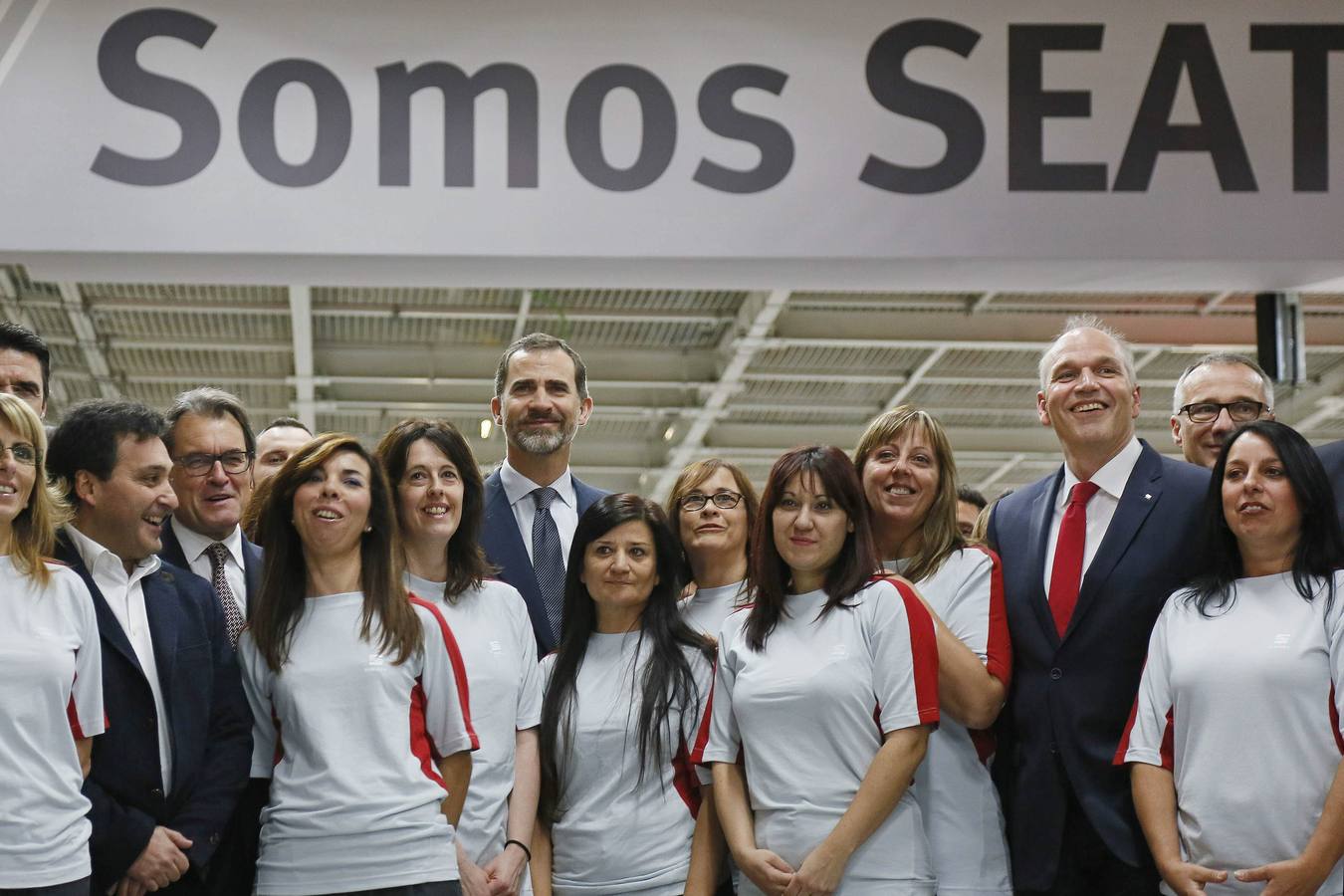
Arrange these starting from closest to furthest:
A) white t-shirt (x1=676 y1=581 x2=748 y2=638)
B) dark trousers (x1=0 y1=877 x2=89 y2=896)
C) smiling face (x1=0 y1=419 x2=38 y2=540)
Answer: dark trousers (x1=0 y1=877 x2=89 y2=896) → smiling face (x1=0 y1=419 x2=38 y2=540) → white t-shirt (x1=676 y1=581 x2=748 y2=638)

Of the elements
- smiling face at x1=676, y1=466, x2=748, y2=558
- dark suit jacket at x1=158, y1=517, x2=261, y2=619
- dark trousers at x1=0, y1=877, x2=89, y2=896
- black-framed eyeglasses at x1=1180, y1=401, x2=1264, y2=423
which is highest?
black-framed eyeglasses at x1=1180, y1=401, x2=1264, y2=423

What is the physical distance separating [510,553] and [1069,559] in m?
1.40

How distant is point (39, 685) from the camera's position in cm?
277

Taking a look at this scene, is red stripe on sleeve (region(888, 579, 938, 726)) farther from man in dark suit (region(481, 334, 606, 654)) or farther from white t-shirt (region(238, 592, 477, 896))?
man in dark suit (region(481, 334, 606, 654))

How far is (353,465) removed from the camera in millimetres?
3203

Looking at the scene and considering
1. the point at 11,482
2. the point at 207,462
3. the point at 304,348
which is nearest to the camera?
the point at 11,482

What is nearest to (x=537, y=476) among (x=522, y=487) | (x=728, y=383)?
(x=522, y=487)

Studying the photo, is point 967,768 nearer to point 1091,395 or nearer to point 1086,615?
point 1086,615

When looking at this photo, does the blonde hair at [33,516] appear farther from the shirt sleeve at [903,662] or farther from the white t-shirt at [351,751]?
the shirt sleeve at [903,662]

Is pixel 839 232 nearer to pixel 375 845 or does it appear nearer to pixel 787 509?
pixel 787 509

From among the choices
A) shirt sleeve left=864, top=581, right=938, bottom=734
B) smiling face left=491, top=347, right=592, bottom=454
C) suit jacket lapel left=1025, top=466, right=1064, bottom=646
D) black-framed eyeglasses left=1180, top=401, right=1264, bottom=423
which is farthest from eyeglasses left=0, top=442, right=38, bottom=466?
black-framed eyeglasses left=1180, top=401, right=1264, bottom=423

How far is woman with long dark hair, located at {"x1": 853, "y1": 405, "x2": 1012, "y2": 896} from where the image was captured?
3.18 m

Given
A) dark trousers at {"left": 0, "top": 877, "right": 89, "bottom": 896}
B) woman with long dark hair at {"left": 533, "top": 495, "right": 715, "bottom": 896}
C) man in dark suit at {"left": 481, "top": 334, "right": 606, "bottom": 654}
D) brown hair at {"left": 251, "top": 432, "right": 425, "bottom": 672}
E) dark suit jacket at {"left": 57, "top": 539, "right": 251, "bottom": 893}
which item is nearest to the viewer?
dark trousers at {"left": 0, "top": 877, "right": 89, "bottom": 896}

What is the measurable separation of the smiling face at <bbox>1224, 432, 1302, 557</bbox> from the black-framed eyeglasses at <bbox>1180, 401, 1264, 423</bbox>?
77 cm
